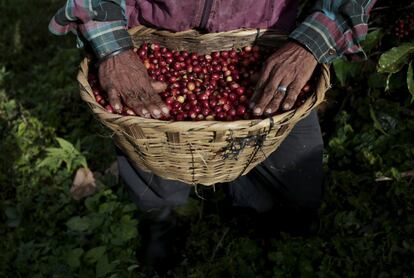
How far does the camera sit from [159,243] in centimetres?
270

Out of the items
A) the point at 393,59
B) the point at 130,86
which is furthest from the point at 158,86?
the point at 393,59

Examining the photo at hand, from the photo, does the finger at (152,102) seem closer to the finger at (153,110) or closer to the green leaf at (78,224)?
the finger at (153,110)

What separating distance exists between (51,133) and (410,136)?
91.4 inches

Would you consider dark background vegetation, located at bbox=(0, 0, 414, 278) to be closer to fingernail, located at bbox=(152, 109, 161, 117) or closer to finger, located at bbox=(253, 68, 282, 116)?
finger, located at bbox=(253, 68, 282, 116)

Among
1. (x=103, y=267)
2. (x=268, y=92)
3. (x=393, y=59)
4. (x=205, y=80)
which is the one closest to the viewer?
(x=268, y=92)

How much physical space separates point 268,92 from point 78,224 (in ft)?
5.00

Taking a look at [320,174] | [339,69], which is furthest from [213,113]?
[339,69]

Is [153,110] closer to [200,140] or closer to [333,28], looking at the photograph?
[200,140]

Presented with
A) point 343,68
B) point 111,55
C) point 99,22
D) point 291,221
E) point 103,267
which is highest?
point 99,22

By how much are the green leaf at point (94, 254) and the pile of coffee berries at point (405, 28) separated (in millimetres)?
1894

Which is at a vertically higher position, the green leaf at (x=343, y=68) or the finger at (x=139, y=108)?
the finger at (x=139, y=108)

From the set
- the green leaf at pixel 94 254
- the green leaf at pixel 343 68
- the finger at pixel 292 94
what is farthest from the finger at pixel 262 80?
the green leaf at pixel 94 254

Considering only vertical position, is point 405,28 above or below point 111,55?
below

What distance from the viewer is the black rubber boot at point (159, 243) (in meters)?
2.66
